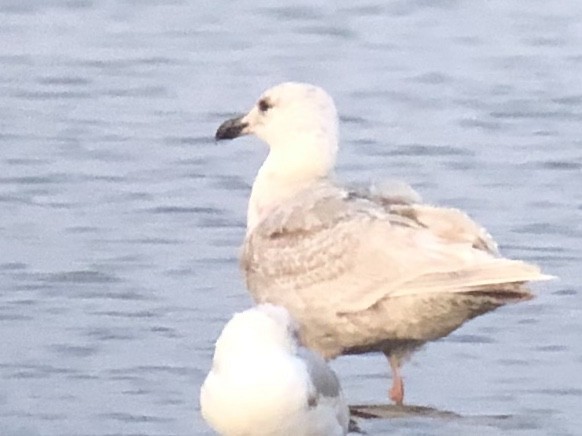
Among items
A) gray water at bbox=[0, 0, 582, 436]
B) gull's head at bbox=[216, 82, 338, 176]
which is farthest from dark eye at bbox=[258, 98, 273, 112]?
gray water at bbox=[0, 0, 582, 436]

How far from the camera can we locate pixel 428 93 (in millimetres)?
14984

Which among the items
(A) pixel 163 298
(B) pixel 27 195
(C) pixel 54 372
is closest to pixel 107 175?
(B) pixel 27 195

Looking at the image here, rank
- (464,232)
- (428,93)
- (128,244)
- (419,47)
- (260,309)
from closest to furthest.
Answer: (260,309)
(464,232)
(128,244)
(428,93)
(419,47)

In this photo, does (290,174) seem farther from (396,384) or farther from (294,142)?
(396,384)

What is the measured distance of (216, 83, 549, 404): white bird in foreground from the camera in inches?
381

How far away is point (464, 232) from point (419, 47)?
6320mm

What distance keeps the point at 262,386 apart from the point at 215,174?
5.45 metres

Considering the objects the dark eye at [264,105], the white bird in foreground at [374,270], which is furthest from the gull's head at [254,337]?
the dark eye at [264,105]

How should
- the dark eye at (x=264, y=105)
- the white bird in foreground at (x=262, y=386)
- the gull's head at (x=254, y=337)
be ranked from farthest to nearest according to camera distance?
1. the dark eye at (x=264, y=105)
2. the gull's head at (x=254, y=337)
3. the white bird in foreground at (x=262, y=386)

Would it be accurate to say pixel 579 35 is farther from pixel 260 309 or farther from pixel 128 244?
pixel 260 309

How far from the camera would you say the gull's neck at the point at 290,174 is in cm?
1062

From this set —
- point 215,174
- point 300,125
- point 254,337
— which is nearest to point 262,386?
point 254,337

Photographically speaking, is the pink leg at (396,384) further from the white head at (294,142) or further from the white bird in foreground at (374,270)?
the white head at (294,142)

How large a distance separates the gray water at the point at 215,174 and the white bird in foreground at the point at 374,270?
34 centimetres
